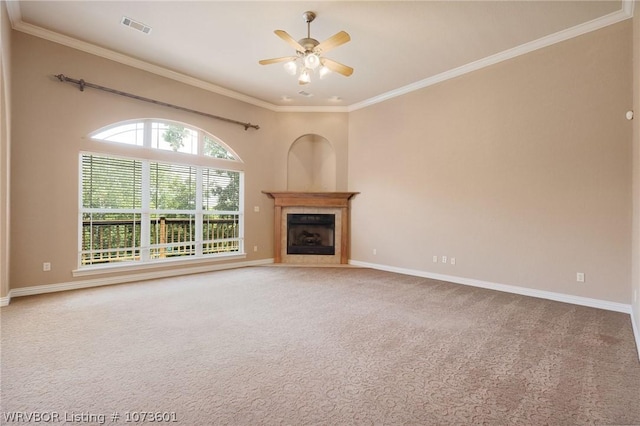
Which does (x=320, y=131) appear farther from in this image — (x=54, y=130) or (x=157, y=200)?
(x=54, y=130)

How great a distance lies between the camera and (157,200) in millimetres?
5262

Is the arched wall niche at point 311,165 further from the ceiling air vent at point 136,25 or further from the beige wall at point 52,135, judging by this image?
the ceiling air vent at point 136,25

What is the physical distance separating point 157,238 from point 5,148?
227 cm

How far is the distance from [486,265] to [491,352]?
2.58 meters

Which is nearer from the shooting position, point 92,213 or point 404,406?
point 404,406

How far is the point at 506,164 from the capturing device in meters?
4.54

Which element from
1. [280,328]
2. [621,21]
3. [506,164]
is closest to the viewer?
[280,328]

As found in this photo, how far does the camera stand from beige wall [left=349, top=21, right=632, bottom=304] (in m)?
3.67

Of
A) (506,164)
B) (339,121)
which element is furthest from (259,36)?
(506,164)

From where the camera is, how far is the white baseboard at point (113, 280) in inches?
155

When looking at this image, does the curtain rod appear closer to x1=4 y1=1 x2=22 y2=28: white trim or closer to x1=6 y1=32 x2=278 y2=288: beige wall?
x1=6 y1=32 x2=278 y2=288: beige wall

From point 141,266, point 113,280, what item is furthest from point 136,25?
point 113,280

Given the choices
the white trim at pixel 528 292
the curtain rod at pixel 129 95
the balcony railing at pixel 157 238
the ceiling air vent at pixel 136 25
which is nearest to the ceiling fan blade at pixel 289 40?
the ceiling air vent at pixel 136 25

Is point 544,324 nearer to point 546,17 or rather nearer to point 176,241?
point 546,17
